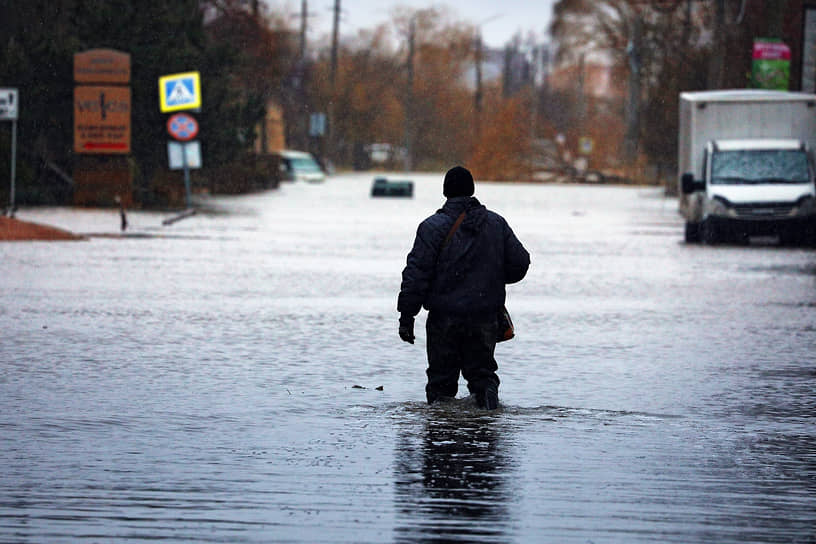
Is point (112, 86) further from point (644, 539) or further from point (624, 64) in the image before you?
point (624, 64)

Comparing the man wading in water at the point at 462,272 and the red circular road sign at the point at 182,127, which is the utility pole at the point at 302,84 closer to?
the red circular road sign at the point at 182,127

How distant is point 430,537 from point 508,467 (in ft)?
5.56

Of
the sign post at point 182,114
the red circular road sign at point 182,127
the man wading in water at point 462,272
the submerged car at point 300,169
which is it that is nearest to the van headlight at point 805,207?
the sign post at point 182,114

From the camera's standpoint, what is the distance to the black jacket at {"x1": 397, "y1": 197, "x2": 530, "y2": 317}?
9938mm

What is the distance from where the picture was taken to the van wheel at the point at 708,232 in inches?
1253

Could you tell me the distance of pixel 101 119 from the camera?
44125mm

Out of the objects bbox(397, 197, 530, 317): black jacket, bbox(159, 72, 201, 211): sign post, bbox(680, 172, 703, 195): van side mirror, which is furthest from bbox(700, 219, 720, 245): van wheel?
bbox(397, 197, 530, 317): black jacket

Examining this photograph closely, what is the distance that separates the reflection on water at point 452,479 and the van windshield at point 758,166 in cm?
2283

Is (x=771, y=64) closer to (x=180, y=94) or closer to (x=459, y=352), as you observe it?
(x=180, y=94)

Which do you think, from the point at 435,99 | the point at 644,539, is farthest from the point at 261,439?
the point at 435,99

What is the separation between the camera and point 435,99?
388 ft

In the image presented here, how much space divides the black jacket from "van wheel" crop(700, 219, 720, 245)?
72.7 feet

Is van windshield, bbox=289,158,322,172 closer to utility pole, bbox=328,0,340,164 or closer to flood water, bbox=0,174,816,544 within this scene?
utility pole, bbox=328,0,340,164

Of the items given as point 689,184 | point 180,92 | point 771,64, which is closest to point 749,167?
point 689,184
